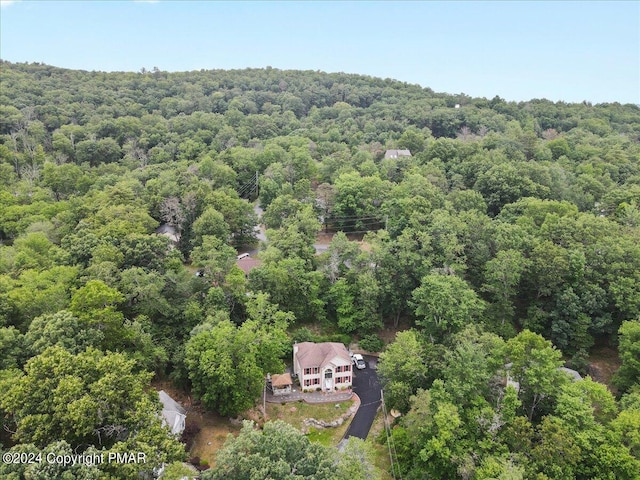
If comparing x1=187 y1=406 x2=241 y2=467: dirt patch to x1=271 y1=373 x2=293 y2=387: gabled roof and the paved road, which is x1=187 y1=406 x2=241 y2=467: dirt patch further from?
the paved road

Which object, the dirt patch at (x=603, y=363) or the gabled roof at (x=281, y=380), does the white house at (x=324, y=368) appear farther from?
the dirt patch at (x=603, y=363)

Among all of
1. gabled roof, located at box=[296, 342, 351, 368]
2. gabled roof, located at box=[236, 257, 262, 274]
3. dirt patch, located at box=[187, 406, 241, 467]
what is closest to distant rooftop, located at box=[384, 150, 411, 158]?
gabled roof, located at box=[236, 257, 262, 274]

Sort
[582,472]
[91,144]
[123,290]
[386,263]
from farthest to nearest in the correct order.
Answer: [91,144]
[386,263]
[123,290]
[582,472]

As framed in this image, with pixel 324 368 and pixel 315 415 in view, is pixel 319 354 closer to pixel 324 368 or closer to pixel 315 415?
pixel 324 368

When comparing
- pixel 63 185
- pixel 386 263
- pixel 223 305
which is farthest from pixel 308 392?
pixel 63 185

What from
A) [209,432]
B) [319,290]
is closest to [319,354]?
[319,290]

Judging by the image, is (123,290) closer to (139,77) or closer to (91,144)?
(91,144)

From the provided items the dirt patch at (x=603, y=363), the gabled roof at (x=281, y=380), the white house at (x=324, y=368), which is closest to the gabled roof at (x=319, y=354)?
the white house at (x=324, y=368)
